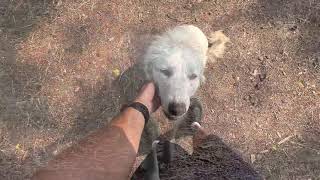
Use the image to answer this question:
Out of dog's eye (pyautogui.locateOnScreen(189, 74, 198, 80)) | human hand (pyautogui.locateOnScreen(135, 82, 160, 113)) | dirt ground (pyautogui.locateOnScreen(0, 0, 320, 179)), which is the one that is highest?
dog's eye (pyautogui.locateOnScreen(189, 74, 198, 80))

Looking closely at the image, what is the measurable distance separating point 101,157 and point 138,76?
5.43 feet

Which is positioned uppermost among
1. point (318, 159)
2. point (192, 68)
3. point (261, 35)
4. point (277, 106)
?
point (192, 68)

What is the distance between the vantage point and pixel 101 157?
6.72ft

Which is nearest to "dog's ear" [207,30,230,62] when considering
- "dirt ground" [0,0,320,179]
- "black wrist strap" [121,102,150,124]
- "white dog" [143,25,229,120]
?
"dirt ground" [0,0,320,179]

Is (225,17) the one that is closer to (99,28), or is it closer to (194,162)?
(99,28)

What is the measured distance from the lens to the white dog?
2.92m

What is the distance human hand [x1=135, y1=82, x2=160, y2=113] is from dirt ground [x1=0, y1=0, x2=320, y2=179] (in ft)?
1.95

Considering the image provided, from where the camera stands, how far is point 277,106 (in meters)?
3.73

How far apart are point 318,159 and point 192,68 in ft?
4.25

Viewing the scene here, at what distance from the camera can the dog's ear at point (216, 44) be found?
359cm

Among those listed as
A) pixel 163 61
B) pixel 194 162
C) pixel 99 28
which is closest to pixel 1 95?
pixel 99 28

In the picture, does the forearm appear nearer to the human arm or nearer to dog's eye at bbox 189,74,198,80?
the human arm

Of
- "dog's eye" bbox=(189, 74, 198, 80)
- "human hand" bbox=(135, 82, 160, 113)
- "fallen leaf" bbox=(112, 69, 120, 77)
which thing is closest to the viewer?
"human hand" bbox=(135, 82, 160, 113)

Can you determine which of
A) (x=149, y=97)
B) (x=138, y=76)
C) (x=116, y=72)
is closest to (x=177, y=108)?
(x=149, y=97)
